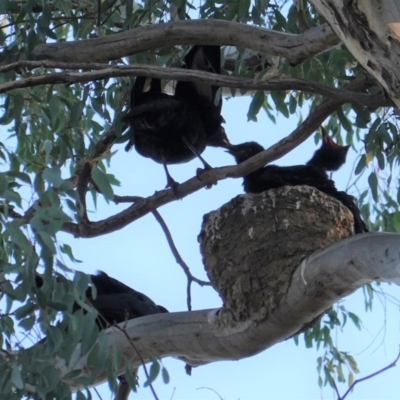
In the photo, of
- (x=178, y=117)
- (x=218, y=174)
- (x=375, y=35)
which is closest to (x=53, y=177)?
(x=375, y=35)

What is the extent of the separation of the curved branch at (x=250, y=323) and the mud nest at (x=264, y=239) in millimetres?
78

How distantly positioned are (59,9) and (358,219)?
1.91 m

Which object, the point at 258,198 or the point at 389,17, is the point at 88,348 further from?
the point at 258,198

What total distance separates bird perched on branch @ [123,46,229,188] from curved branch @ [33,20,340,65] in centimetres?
100

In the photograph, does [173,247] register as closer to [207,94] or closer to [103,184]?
[207,94]

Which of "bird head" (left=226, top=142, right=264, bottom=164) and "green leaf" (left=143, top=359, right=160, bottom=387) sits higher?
"bird head" (left=226, top=142, right=264, bottom=164)

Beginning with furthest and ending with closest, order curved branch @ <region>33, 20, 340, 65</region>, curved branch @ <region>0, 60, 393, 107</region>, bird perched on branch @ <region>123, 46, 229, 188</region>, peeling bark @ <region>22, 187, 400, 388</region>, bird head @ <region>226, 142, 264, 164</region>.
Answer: bird head @ <region>226, 142, 264, 164</region> < bird perched on branch @ <region>123, 46, 229, 188</region> < curved branch @ <region>33, 20, 340, 65</region> < curved branch @ <region>0, 60, 393, 107</region> < peeling bark @ <region>22, 187, 400, 388</region>

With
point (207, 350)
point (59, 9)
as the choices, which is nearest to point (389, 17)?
point (207, 350)

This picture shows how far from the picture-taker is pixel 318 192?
5102mm

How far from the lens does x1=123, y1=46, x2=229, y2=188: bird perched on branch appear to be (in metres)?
5.26

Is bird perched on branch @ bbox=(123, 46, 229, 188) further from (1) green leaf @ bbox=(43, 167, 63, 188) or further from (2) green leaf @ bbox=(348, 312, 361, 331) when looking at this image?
(1) green leaf @ bbox=(43, 167, 63, 188)

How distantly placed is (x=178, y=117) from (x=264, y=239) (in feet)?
3.69

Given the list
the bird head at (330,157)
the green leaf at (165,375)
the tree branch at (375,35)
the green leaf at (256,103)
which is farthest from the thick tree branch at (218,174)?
the bird head at (330,157)

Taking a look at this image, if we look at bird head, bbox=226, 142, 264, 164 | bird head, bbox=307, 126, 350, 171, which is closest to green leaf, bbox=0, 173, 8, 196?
bird head, bbox=226, 142, 264, 164
